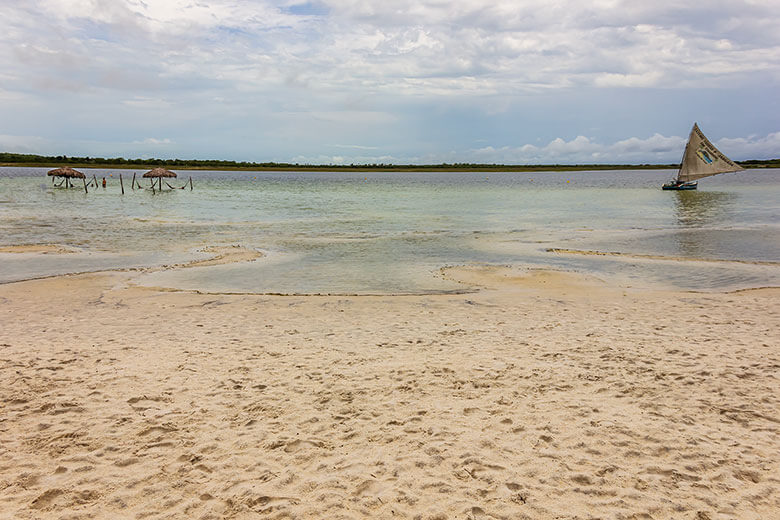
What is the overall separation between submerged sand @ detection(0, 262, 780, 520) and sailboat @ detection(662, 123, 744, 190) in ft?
164

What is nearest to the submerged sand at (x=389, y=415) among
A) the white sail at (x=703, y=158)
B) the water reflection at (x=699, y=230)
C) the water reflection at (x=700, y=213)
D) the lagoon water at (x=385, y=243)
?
the lagoon water at (x=385, y=243)

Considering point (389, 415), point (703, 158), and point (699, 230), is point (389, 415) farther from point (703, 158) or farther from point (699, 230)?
point (703, 158)

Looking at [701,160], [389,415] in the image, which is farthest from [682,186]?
[389,415]

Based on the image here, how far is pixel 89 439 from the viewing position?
507 cm

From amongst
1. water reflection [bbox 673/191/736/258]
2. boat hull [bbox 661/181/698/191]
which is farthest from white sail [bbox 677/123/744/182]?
water reflection [bbox 673/191/736/258]

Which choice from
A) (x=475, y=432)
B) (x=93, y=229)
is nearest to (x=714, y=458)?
(x=475, y=432)

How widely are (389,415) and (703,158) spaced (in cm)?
5851

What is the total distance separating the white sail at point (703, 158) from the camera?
51.3 metres

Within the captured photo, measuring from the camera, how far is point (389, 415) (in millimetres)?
5684

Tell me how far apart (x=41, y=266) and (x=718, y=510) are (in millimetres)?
17598

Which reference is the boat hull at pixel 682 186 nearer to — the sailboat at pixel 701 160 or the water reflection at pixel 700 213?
the sailboat at pixel 701 160

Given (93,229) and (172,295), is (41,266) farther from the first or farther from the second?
(93,229)

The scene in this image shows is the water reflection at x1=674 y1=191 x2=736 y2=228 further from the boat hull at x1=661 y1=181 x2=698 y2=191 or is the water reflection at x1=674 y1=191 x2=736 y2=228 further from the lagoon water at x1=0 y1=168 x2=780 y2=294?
the boat hull at x1=661 y1=181 x2=698 y2=191

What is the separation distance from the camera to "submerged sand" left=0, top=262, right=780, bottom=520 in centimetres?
420
